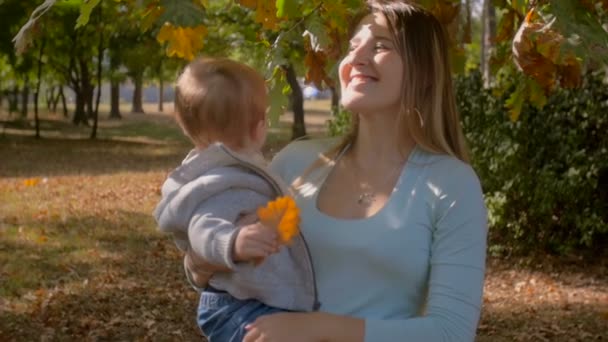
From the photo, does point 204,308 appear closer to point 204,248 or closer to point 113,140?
point 204,248

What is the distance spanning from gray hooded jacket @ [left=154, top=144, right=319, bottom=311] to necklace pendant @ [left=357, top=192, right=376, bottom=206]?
0.18m

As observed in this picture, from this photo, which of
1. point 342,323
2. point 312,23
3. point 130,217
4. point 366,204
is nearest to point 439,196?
point 366,204

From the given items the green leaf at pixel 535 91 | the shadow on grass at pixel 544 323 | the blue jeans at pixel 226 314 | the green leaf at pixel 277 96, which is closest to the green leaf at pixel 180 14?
the blue jeans at pixel 226 314

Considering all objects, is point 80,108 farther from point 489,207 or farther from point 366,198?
point 366,198

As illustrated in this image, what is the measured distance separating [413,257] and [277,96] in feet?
3.99

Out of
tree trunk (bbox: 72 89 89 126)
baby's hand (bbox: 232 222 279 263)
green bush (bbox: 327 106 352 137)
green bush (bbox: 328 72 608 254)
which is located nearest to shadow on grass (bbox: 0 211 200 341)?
green bush (bbox: 327 106 352 137)

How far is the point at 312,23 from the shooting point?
9.70 ft

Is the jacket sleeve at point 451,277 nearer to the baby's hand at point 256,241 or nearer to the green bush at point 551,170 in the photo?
the baby's hand at point 256,241

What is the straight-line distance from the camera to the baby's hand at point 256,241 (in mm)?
1822

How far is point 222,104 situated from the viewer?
207 cm

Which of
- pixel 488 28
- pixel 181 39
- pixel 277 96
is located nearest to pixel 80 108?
pixel 488 28

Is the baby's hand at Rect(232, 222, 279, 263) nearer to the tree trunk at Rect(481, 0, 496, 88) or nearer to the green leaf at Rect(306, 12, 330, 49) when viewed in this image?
the green leaf at Rect(306, 12, 330, 49)

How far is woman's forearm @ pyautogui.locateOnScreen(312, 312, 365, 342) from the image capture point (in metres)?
1.95

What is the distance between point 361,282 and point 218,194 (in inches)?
14.8
